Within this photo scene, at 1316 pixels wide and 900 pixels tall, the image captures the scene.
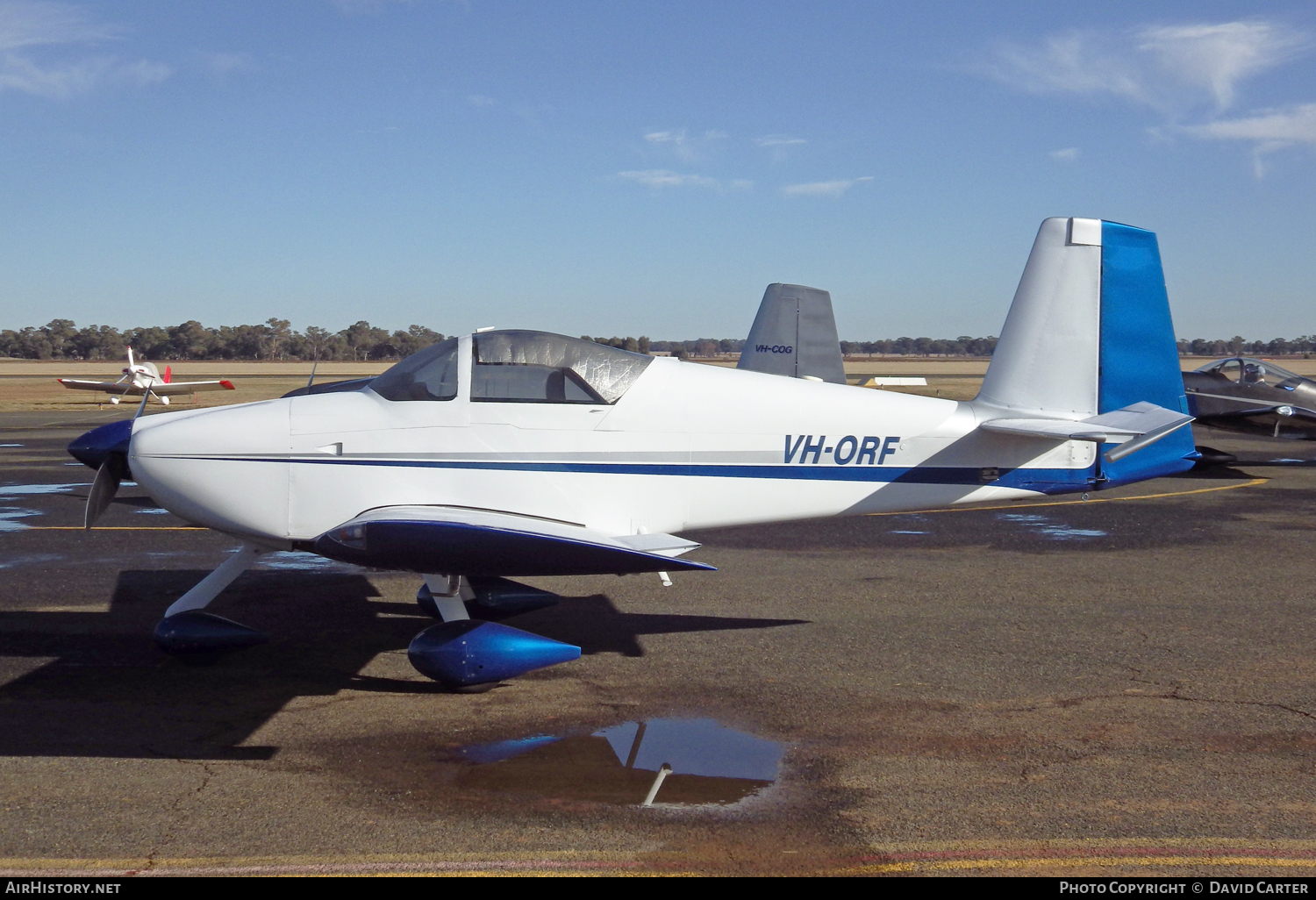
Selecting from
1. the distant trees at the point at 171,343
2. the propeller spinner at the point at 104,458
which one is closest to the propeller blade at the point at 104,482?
the propeller spinner at the point at 104,458

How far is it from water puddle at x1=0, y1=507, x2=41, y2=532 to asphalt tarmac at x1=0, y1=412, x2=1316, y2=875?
A: 189cm

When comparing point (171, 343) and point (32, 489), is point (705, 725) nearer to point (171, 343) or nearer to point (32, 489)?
point (32, 489)

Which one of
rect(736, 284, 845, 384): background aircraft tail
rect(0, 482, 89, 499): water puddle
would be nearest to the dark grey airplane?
rect(736, 284, 845, 384): background aircraft tail

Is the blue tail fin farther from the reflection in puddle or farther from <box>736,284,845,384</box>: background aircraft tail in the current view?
<box>736,284,845,384</box>: background aircraft tail

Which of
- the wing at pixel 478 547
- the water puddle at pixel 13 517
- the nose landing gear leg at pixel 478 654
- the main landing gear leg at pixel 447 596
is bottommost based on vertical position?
the water puddle at pixel 13 517

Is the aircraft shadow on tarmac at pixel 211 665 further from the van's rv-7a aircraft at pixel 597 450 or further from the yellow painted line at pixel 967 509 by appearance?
the yellow painted line at pixel 967 509

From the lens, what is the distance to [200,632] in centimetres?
710

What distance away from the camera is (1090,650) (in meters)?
7.34

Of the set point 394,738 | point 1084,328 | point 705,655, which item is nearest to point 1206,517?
point 1084,328

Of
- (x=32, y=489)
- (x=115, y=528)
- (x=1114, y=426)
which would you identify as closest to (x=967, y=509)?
(x=1114, y=426)

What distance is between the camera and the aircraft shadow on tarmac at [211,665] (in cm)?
573

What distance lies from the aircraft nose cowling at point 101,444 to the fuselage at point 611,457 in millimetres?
528
